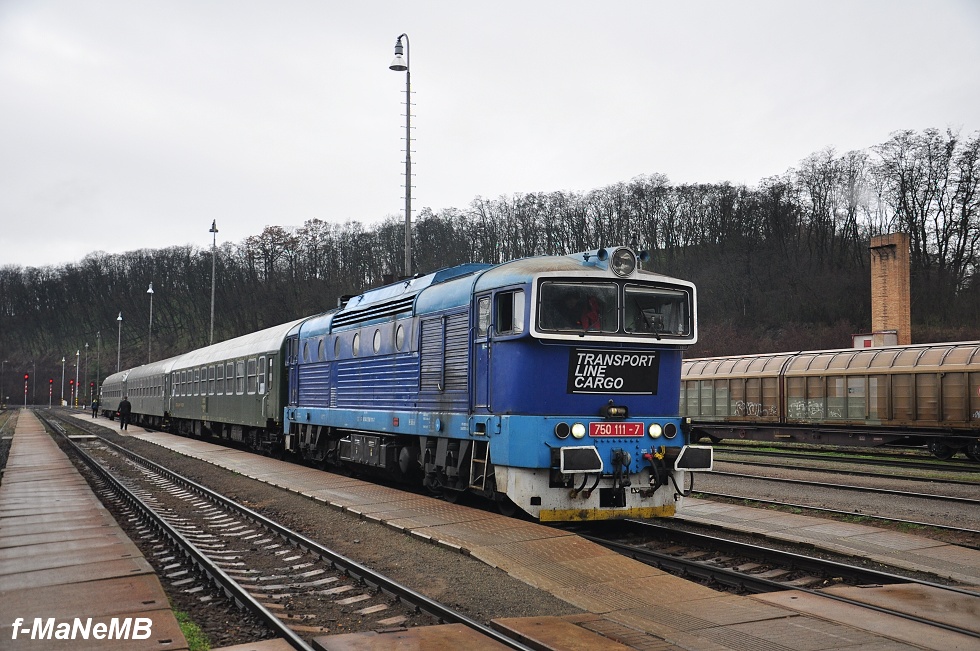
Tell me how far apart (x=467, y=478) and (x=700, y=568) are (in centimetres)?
424

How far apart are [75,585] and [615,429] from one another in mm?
6216

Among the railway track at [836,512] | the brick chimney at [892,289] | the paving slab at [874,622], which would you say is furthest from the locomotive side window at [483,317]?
the brick chimney at [892,289]

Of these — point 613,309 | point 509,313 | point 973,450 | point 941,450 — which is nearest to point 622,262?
point 613,309

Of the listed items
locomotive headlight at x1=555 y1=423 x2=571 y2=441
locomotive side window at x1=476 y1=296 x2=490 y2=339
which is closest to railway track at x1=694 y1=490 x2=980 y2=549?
locomotive headlight at x1=555 y1=423 x2=571 y2=441

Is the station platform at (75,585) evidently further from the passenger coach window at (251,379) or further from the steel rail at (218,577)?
the passenger coach window at (251,379)

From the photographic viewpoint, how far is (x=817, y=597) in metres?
7.16

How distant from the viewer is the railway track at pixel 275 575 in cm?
698

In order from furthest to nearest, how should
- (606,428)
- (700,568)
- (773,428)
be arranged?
(773,428) → (606,428) → (700,568)

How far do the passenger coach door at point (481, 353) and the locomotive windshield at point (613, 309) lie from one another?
3.43 feet

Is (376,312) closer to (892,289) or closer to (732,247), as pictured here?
(892,289)

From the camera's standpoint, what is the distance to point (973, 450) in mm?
23062

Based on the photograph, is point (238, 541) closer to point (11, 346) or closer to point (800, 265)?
point (800, 265)

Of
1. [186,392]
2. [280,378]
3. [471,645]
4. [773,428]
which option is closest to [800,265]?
[773,428]

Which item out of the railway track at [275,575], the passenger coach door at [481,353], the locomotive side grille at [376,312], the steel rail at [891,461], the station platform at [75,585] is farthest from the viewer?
the steel rail at [891,461]
